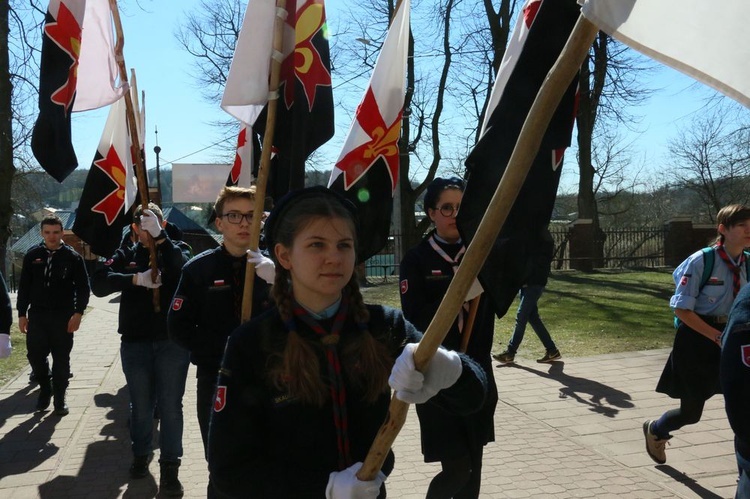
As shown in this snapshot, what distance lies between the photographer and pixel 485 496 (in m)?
5.06

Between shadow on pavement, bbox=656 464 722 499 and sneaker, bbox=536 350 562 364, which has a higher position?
sneaker, bbox=536 350 562 364

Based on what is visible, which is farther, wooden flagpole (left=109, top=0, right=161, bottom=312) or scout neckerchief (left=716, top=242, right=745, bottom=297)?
scout neckerchief (left=716, top=242, right=745, bottom=297)

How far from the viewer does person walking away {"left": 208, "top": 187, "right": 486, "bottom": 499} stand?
2.12 metres

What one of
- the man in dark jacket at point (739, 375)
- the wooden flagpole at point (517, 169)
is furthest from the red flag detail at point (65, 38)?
the man in dark jacket at point (739, 375)

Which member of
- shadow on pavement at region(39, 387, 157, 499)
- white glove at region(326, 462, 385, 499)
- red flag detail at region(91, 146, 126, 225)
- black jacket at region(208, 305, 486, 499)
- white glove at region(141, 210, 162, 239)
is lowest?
shadow on pavement at region(39, 387, 157, 499)

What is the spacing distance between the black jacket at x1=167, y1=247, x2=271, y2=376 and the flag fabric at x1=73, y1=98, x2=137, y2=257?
182 centimetres

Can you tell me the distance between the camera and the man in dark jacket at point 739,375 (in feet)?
8.84

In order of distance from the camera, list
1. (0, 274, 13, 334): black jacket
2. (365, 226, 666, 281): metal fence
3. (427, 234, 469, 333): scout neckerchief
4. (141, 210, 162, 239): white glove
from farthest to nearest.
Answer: (365, 226, 666, 281): metal fence, (0, 274, 13, 334): black jacket, (141, 210, 162, 239): white glove, (427, 234, 469, 333): scout neckerchief

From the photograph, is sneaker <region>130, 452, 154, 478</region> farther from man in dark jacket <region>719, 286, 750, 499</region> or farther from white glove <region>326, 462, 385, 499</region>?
man in dark jacket <region>719, 286, 750, 499</region>

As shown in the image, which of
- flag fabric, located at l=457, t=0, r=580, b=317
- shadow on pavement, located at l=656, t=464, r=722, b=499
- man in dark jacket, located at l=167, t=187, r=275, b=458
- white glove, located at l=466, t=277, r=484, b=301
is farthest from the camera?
shadow on pavement, located at l=656, t=464, r=722, b=499

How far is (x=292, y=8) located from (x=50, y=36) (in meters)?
1.63

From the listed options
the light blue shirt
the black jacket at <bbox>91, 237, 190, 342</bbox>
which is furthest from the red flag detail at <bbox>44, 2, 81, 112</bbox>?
the light blue shirt

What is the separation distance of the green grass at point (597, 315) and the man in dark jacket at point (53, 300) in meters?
5.94

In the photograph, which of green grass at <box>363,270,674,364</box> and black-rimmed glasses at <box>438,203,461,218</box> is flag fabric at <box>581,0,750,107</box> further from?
green grass at <box>363,270,674,364</box>
